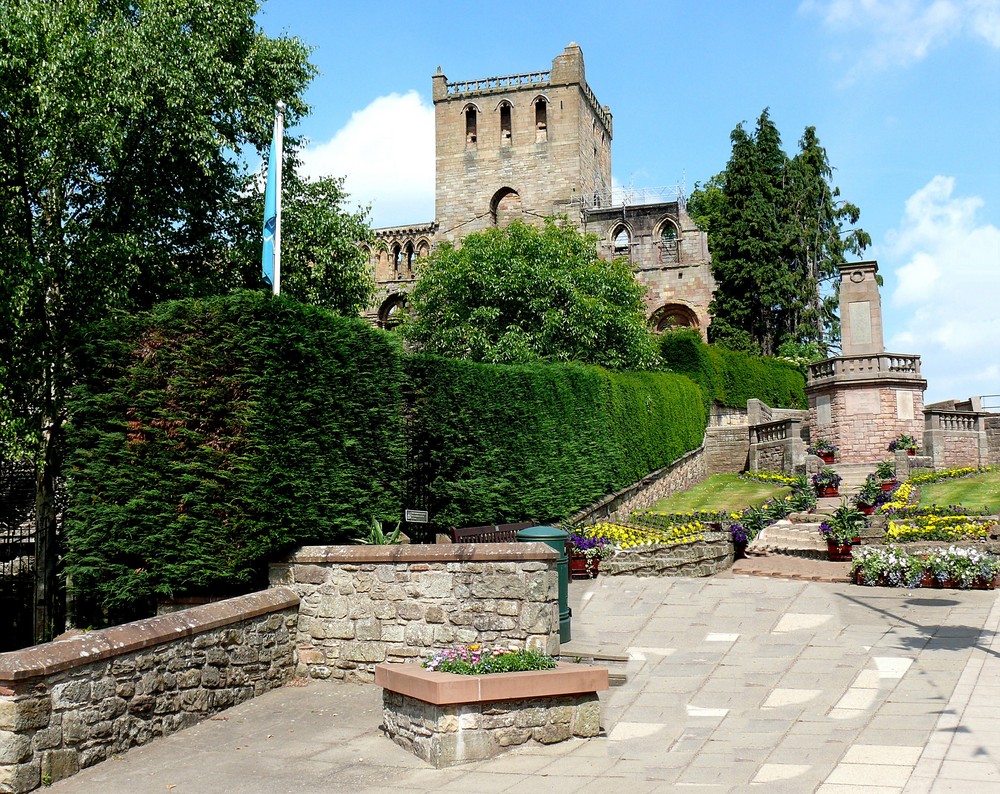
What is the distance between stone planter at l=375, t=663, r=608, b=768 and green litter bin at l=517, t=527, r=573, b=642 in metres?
3.07

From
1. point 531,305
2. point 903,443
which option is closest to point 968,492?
point 903,443

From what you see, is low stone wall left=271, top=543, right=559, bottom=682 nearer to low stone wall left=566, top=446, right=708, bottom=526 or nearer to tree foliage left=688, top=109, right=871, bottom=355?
low stone wall left=566, top=446, right=708, bottom=526

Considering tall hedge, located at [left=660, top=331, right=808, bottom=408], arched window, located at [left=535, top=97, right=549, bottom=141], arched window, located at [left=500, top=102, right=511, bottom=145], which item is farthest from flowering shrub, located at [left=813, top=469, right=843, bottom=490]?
arched window, located at [left=500, top=102, right=511, bottom=145]

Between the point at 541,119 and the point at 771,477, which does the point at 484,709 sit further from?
the point at 541,119

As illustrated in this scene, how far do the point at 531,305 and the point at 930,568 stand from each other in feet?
72.1

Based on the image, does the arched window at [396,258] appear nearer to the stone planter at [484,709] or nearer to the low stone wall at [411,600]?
the low stone wall at [411,600]

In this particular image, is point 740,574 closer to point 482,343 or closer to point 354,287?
point 354,287

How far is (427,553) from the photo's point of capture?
10883mm

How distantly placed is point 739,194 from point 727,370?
1364cm

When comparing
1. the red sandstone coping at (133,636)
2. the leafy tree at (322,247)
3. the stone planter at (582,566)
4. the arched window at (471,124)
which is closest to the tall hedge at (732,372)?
the leafy tree at (322,247)

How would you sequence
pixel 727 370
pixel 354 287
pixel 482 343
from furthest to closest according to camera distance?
1. pixel 727 370
2. pixel 482 343
3. pixel 354 287

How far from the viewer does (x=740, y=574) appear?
16.2m

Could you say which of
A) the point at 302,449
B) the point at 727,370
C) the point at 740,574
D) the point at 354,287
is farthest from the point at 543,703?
the point at 727,370

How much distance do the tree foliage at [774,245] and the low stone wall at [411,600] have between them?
3886 cm
